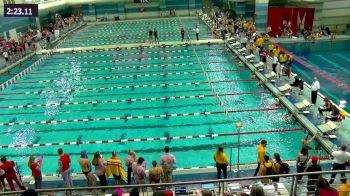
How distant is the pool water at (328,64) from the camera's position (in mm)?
15398

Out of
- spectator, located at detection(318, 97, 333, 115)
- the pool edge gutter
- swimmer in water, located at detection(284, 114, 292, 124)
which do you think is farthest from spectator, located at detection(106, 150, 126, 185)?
spectator, located at detection(318, 97, 333, 115)

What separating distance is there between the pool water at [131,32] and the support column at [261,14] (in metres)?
4.29

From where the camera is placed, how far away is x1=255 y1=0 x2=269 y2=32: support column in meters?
25.3

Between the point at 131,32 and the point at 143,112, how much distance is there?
20.7 meters

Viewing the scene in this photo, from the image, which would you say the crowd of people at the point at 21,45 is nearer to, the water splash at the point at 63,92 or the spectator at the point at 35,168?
the water splash at the point at 63,92

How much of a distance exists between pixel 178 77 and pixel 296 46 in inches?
425

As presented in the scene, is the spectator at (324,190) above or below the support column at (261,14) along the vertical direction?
below

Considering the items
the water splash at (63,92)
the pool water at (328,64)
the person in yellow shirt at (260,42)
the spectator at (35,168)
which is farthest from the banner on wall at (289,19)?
the spectator at (35,168)

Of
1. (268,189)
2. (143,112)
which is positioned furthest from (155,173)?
(143,112)

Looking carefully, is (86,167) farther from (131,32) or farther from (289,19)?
(131,32)

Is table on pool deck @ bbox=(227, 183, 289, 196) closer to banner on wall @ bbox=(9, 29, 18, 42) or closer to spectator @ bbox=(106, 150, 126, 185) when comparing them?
spectator @ bbox=(106, 150, 126, 185)

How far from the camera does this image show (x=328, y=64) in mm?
19328

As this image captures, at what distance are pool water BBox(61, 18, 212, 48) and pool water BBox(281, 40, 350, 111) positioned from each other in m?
8.56

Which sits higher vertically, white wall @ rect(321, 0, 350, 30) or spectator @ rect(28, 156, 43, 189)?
white wall @ rect(321, 0, 350, 30)
